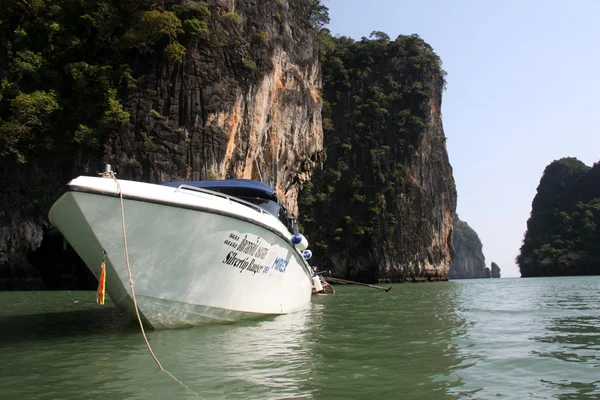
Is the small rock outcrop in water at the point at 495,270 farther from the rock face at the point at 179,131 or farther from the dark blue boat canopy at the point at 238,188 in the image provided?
the dark blue boat canopy at the point at 238,188

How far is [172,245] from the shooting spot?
21.1 ft

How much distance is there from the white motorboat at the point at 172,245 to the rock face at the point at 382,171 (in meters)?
33.5

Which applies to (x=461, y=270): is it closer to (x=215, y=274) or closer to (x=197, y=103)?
(x=197, y=103)

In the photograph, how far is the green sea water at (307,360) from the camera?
3.67 m

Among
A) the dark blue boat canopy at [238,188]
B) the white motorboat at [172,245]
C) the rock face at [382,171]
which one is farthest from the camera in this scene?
the rock face at [382,171]

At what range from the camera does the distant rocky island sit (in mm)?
124500

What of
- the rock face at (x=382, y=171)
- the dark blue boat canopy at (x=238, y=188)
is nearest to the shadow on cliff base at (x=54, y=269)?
the dark blue boat canopy at (x=238, y=188)

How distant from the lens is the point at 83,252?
672 cm

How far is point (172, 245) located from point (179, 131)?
55.7ft

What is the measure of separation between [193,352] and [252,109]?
2130 centimetres

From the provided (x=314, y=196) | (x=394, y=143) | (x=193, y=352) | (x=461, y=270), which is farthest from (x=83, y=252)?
(x=461, y=270)

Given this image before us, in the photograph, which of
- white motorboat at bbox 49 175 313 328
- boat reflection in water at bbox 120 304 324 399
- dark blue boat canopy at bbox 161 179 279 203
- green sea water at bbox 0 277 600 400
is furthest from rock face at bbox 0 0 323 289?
boat reflection in water at bbox 120 304 324 399

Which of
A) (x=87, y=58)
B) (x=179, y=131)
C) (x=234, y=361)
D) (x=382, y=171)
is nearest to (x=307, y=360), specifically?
(x=234, y=361)

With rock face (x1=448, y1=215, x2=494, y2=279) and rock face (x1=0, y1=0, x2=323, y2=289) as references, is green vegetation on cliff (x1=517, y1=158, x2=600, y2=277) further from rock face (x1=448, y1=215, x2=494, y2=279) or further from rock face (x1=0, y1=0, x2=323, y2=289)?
rock face (x1=0, y1=0, x2=323, y2=289)
